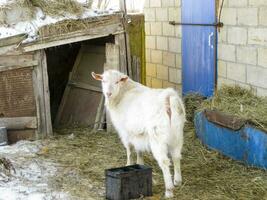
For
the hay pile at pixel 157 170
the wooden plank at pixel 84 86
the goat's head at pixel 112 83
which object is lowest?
the hay pile at pixel 157 170

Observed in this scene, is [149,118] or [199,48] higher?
[199,48]

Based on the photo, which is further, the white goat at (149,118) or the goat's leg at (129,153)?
the goat's leg at (129,153)

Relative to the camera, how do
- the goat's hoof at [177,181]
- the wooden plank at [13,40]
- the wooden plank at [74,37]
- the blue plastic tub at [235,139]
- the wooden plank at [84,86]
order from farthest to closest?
the wooden plank at [84,86] < the wooden plank at [74,37] < the wooden plank at [13,40] < the blue plastic tub at [235,139] < the goat's hoof at [177,181]

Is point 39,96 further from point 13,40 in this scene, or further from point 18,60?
point 13,40

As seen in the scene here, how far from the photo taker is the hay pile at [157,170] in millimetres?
5855

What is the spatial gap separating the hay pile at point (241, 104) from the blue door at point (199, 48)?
2.44 ft

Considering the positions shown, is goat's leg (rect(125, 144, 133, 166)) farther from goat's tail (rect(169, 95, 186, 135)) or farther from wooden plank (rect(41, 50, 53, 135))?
wooden plank (rect(41, 50, 53, 135))

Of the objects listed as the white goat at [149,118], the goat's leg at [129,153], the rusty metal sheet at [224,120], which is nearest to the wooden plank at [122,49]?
the rusty metal sheet at [224,120]

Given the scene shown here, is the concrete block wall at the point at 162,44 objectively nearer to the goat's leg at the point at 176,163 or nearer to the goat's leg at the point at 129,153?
the goat's leg at the point at 129,153

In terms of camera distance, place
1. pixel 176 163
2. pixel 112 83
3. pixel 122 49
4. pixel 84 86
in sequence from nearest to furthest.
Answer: pixel 176 163 → pixel 112 83 → pixel 122 49 → pixel 84 86

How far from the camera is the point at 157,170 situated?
6699 mm

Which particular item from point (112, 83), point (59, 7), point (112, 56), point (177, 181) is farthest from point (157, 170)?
point (59, 7)

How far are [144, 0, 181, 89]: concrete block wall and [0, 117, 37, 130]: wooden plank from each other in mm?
3077

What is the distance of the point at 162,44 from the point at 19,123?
3660 millimetres
